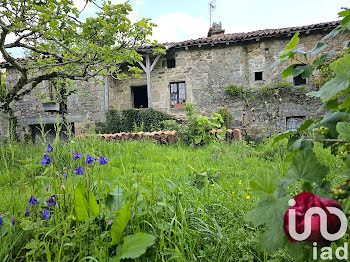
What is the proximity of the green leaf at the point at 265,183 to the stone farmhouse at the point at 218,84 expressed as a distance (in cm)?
949

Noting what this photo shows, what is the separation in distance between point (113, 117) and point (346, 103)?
1050 cm

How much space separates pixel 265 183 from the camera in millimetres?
502

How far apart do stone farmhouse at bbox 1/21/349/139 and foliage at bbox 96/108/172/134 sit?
0.76 m

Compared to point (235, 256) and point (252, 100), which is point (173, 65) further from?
point (235, 256)

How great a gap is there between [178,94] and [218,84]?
6.81 feet

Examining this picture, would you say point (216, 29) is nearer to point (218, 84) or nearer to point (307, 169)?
point (218, 84)

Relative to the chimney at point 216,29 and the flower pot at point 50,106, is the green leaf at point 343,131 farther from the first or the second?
the chimney at point 216,29

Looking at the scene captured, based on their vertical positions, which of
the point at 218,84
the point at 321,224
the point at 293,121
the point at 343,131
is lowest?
the point at 293,121

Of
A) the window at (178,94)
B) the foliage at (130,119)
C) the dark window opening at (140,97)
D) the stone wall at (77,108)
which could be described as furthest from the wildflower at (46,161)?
the dark window opening at (140,97)

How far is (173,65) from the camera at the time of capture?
1130cm

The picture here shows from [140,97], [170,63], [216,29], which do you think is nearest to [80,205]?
[170,63]

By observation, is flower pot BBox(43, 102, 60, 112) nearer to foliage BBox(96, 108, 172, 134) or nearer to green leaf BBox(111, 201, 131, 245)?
foliage BBox(96, 108, 172, 134)

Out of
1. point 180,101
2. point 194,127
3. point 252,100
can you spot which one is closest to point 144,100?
point 180,101

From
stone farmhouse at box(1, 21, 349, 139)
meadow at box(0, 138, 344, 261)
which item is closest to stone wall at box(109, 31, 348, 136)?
stone farmhouse at box(1, 21, 349, 139)
